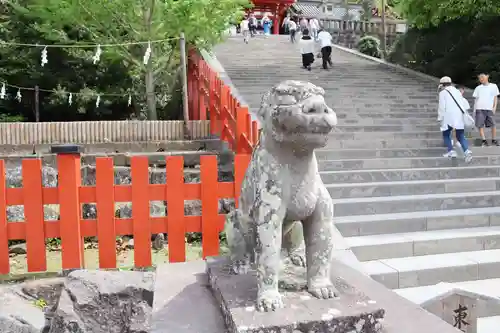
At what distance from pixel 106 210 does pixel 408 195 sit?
12.8 ft

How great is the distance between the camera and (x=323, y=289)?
2607 mm

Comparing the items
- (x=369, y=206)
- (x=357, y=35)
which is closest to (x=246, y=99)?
(x=369, y=206)

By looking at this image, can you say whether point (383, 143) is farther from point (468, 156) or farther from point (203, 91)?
point (203, 91)

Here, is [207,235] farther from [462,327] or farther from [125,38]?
[125,38]

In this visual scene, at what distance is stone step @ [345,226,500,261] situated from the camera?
5102 mm

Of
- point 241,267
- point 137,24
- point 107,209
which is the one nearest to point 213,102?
point 137,24

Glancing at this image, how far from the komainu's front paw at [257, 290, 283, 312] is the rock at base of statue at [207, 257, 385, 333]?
0.03 meters

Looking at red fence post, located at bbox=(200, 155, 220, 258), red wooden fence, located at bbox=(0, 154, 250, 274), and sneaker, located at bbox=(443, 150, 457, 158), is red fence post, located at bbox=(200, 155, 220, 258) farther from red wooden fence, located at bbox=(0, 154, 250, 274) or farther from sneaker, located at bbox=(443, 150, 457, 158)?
sneaker, located at bbox=(443, 150, 457, 158)

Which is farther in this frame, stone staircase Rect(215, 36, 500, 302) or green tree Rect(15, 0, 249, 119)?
green tree Rect(15, 0, 249, 119)

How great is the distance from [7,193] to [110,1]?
6.54 meters

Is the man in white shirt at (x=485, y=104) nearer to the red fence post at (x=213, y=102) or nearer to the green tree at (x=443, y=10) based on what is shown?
the red fence post at (x=213, y=102)

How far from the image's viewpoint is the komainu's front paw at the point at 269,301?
246 centimetres

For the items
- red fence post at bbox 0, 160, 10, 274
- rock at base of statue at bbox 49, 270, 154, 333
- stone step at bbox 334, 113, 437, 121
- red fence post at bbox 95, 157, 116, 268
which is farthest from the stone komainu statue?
stone step at bbox 334, 113, 437, 121

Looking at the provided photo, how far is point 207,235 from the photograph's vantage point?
4629mm
